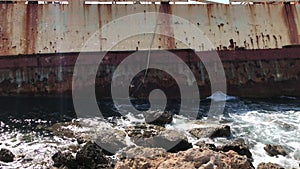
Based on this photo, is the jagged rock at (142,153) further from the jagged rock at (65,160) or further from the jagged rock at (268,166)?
the jagged rock at (268,166)

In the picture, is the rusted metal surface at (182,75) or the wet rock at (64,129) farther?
the rusted metal surface at (182,75)

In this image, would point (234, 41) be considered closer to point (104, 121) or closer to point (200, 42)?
point (200, 42)

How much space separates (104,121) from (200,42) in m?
4.12

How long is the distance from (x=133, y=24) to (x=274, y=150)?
568 cm

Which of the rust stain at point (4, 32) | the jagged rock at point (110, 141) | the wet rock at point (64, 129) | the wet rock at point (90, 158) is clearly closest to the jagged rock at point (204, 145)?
the jagged rock at point (110, 141)

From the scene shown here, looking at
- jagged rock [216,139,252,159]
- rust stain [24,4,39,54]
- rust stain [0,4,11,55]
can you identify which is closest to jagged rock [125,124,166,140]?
jagged rock [216,139,252,159]

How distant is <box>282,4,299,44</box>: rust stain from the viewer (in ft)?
37.0

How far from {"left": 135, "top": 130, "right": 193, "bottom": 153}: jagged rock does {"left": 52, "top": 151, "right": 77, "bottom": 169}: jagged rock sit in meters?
1.41

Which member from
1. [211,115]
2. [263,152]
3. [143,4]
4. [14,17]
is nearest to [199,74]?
[211,115]

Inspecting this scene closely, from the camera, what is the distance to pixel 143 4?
10.7 metres

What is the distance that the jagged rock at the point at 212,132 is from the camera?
23.3 feet

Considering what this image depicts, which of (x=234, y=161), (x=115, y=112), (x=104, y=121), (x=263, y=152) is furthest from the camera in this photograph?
(x=115, y=112)

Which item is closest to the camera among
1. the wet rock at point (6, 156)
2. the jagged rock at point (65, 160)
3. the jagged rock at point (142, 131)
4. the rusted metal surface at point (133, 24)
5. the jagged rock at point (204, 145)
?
the jagged rock at point (65, 160)

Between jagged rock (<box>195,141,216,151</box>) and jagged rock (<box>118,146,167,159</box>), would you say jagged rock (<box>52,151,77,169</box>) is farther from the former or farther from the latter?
jagged rock (<box>195,141,216,151</box>)
